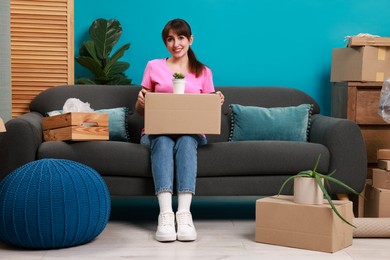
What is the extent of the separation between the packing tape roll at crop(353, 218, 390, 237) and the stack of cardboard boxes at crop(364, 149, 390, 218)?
267 mm

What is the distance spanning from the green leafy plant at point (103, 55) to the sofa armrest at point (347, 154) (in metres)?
1.50

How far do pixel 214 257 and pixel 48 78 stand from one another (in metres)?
1.96

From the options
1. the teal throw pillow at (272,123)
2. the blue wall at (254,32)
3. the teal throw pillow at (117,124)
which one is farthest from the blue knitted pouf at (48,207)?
the blue wall at (254,32)

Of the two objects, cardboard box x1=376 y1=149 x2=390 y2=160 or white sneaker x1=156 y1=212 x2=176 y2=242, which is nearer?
white sneaker x1=156 y1=212 x2=176 y2=242

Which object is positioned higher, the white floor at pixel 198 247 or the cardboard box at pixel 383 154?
the cardboard box at pixel 383 154

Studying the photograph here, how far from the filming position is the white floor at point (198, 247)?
242 cm

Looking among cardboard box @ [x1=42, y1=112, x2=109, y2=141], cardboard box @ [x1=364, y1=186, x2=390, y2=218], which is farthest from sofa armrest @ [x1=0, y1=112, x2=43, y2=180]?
cardboard box @ [x1=364, y1=186, x2=390, y2=218]

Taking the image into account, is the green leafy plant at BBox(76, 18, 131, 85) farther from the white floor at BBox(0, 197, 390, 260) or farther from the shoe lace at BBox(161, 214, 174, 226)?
the shoe lace at BBox(161, 214, 174, 226)

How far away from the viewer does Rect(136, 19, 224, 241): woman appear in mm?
2725

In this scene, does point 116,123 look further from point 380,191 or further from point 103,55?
point 380,191

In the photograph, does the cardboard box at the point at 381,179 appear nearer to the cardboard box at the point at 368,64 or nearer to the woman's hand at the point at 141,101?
the cardboard box at the point at 368,64

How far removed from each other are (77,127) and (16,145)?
0.30 metres

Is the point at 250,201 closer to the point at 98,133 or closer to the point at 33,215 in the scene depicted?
the point at 98,133

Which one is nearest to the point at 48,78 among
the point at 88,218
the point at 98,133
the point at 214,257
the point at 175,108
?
the point at 98,133
